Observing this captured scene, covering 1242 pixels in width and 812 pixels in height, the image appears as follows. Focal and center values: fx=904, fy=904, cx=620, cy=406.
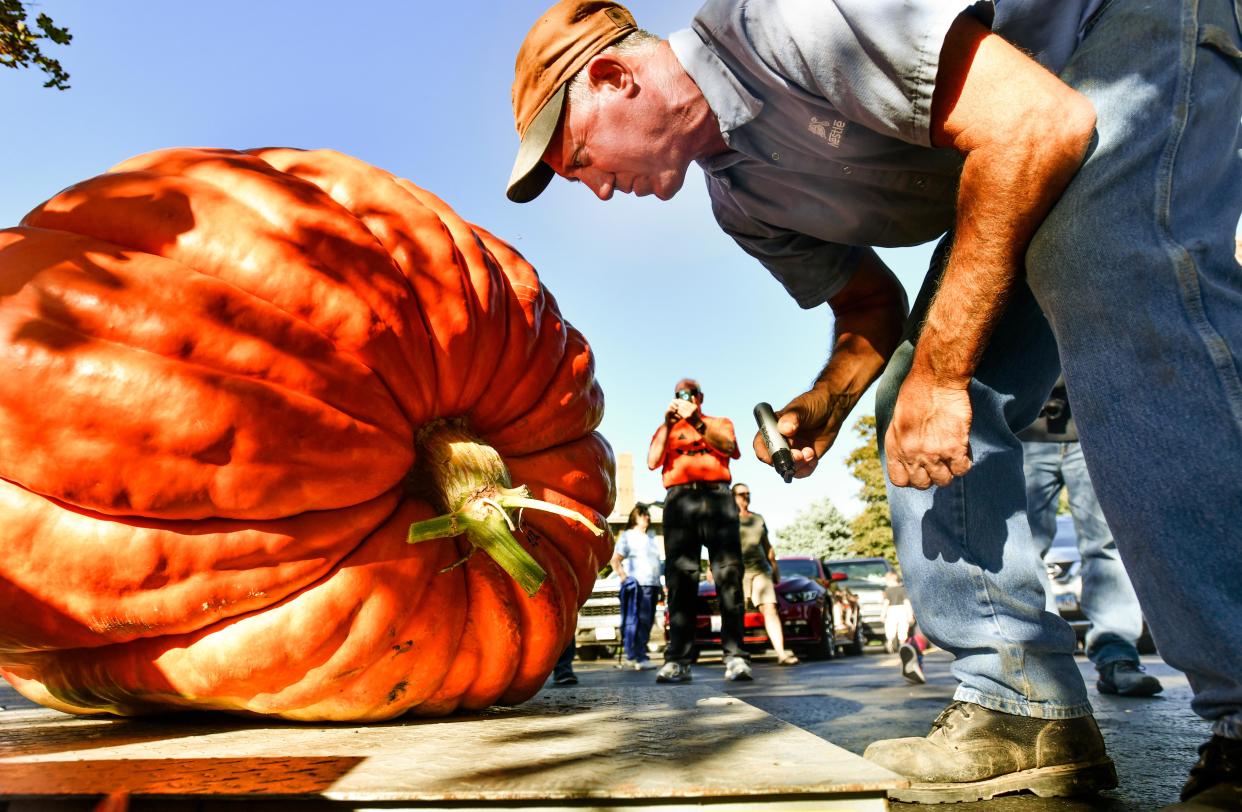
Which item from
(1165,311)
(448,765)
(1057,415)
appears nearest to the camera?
(448,765)

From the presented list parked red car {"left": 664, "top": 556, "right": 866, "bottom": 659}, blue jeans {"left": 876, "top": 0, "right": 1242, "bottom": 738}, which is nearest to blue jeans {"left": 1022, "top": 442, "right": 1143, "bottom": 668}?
blue jeans {"left": 876, "top": 0, "right": 1242, "bottom": 738}

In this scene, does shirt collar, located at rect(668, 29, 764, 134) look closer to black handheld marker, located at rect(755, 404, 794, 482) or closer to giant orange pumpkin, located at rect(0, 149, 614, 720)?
giant orange pumpkin, located at rect(0, 149, 614, 720)

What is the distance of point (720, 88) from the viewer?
1.87 m

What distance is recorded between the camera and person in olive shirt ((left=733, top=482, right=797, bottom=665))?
28.7ft

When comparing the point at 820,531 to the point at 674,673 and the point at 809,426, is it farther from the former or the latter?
the point at 809,426

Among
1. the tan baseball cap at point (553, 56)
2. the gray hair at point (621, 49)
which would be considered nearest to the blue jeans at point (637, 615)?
the tan baseball cap at point (553, 56)

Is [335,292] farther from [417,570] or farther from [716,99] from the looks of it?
[716,99]

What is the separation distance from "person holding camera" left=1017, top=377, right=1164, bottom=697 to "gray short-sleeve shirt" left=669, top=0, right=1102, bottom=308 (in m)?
1.66

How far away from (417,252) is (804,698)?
3601 mm

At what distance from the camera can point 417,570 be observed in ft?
6.02

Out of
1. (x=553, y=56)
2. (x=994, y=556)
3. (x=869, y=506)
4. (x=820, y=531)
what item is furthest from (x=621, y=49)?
(x=820, y=531)

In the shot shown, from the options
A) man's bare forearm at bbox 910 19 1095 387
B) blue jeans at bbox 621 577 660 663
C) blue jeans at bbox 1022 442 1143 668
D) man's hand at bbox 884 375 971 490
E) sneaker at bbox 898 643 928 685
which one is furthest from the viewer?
blue jeans at bbox 621 577 660 663

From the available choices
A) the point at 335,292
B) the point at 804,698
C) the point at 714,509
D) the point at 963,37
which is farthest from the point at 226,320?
the point at 714,509

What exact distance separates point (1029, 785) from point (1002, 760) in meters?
0.08
